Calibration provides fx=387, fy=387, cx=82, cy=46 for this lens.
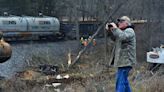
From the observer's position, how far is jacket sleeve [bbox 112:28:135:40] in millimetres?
5570

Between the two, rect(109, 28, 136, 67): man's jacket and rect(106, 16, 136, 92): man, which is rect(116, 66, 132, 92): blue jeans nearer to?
rect(106, 16, 136, 92): man

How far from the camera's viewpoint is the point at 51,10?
3372 centimetres

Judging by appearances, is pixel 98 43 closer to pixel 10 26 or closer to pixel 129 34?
pixel 10 26

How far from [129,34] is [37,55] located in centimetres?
1287

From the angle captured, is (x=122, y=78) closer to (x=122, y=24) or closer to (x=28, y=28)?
(x=122, y=24)

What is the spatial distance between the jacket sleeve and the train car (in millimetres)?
21262

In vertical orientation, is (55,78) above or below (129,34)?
below

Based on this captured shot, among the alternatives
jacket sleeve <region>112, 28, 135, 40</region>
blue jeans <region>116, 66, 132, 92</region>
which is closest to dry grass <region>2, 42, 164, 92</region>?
blue jeans <region>116, 66, 132, 92</region>

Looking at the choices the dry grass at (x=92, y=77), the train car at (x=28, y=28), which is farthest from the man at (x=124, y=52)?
the train car at (x=28, y=28)

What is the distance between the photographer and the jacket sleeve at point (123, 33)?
18.3 feet

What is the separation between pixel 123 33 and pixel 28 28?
76.0 ft

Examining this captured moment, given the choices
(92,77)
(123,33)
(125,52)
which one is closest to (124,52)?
(125,52)

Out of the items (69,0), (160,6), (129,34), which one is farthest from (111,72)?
(69,0)

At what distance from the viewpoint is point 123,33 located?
566 cm
